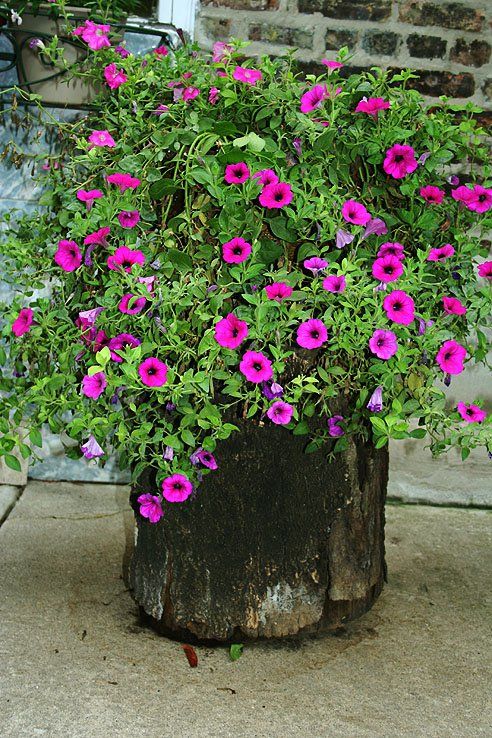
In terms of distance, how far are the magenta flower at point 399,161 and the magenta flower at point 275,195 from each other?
0.23 m

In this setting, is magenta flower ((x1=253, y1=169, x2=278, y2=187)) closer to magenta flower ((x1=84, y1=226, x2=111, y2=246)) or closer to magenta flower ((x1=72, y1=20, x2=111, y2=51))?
magenta flower ((x1=84, y1=226, x2=111, y2=246))

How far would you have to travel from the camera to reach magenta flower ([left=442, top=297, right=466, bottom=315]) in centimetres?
164

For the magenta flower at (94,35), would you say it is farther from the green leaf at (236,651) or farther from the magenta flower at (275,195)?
the green leaf at (236,651)

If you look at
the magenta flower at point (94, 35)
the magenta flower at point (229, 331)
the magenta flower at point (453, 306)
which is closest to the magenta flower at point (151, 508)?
the magenta flower at point (229, 331)

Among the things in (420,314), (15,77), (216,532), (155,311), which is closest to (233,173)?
(155,311)

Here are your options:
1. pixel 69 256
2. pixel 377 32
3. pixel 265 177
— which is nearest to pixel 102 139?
pixel 69 256

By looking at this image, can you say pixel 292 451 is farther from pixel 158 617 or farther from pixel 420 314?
pixel 158 617

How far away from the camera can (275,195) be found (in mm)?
1542

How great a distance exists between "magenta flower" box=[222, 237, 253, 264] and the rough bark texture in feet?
1.20

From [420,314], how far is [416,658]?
2.45ft

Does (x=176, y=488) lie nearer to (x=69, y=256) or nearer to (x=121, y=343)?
(x=121, y=343)

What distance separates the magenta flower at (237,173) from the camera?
154 centimetres

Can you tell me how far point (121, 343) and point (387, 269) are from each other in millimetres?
522

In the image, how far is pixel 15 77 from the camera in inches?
105
